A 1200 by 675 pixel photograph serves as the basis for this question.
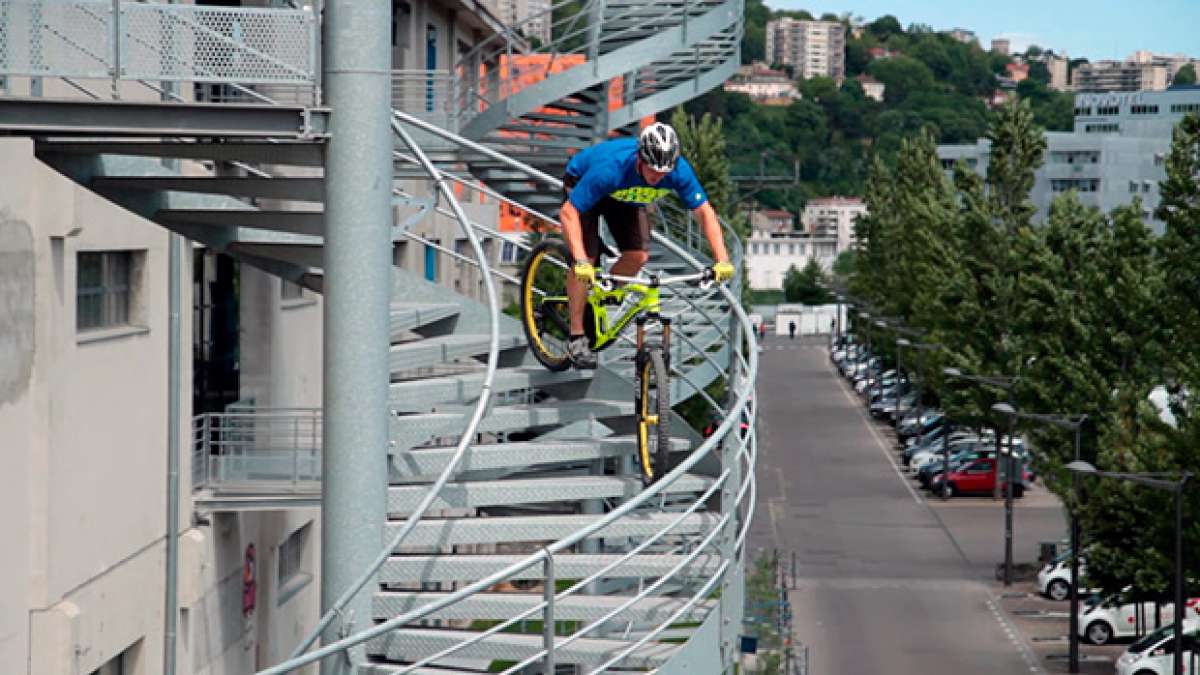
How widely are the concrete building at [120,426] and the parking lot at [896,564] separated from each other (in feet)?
45.4

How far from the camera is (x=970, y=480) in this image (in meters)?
57.8

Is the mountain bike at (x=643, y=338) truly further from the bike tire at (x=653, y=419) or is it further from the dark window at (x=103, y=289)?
the dark window at (x=103, y=289)

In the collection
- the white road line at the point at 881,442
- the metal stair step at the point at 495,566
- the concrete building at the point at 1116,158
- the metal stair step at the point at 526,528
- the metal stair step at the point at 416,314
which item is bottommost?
the white road line at the point at 881,442

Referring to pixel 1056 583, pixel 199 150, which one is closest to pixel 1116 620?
pixel 1056 583

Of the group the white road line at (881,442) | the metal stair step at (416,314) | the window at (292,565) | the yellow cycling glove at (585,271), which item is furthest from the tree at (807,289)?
the yellow cycling glove at (585,271)

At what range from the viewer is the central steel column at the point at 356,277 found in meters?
10.9

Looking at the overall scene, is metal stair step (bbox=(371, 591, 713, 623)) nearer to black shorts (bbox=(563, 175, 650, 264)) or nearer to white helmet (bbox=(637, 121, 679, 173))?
black shorts (bbox=(563, 175, 650, 264))

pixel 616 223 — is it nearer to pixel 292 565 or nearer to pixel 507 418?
pixel 507 418

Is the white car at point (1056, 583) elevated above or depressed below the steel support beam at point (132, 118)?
below

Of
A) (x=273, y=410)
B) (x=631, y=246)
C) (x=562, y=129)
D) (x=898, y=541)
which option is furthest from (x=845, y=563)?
(x=631, y=246)

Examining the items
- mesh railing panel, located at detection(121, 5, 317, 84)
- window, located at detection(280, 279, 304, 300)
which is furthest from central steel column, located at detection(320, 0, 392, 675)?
window, located at detection(280, 279, 304, 300)

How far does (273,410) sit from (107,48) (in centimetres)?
832

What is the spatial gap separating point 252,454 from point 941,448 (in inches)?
1755

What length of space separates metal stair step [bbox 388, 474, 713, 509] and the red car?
4488cm
